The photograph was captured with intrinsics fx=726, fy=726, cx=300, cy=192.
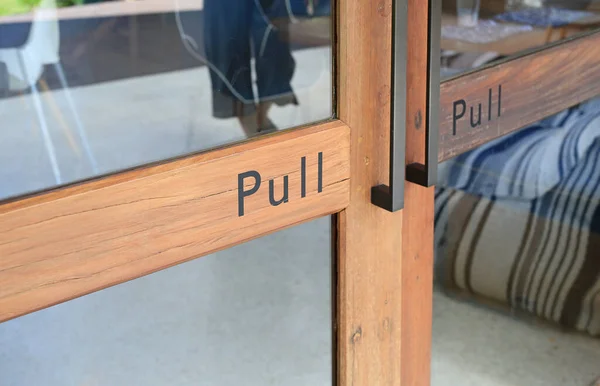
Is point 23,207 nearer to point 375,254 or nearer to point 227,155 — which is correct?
point 227,155

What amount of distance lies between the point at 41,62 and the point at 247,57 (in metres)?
0.40

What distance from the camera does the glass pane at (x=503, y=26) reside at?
3.67ft

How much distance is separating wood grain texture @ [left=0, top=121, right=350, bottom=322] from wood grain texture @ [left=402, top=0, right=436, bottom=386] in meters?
0.14

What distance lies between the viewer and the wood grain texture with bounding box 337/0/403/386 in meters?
0.91

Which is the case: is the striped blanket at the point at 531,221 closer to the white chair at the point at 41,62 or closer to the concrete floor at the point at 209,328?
the concrete floor at the point at 209,328

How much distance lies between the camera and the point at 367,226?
994 millimetres

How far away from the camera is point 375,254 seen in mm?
1017

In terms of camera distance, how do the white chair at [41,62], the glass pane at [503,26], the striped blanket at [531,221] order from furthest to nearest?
the striped blanket at [531,221], the glass pane at [503,26], the white chair at [41,62]

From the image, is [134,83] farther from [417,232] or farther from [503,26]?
[503,26]

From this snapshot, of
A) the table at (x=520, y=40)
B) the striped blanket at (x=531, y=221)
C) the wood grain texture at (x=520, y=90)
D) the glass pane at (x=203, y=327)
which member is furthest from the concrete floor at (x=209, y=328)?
the table at (x=520, y=40)

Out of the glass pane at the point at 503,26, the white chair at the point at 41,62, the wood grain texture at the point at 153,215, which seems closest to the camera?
the wood grain texture at the point at 153,215

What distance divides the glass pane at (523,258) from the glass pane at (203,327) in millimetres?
293

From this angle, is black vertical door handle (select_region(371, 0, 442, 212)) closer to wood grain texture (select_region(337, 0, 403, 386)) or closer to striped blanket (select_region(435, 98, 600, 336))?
wood grain texture (select_region(337, 0, 403, 386))

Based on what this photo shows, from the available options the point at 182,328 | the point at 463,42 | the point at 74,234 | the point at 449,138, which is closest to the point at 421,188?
the point at 449,138
